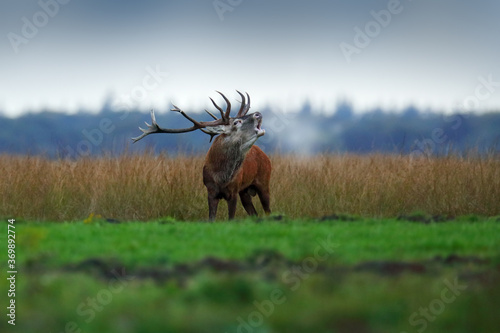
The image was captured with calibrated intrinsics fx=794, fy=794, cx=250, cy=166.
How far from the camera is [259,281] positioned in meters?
6.11

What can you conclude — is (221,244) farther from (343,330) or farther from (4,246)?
(343,330)

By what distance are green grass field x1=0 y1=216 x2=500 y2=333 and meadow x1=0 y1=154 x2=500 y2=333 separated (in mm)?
Result: 15

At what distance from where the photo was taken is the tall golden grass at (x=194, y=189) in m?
14.5

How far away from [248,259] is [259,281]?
1280 millimetres

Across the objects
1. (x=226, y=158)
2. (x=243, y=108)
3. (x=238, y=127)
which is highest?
(x=243, y=108)

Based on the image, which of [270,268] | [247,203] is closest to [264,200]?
[247,203]

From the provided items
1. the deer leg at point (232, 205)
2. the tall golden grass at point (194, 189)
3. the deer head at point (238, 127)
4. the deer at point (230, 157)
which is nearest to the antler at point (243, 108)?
the deer at point (230, 157)

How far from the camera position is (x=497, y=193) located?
14914 mm

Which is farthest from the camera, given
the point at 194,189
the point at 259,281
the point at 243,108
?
the point at 194,189

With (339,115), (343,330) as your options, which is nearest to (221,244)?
(343,330)

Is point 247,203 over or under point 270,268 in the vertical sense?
under

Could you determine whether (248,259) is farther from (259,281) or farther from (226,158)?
(226,158)

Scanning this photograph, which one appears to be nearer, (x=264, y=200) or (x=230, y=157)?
(x=230, y=157)

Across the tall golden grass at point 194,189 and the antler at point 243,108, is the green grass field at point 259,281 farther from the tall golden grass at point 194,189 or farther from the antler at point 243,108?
the tall golden grass at point 194,189
